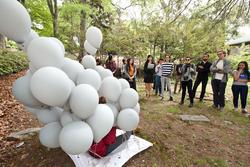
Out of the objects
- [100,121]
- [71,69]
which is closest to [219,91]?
[100,121]

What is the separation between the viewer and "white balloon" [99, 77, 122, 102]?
290cm

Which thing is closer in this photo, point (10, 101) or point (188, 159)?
point (188, 159)

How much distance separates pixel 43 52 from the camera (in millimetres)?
2082

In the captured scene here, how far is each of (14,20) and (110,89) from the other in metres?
1.40

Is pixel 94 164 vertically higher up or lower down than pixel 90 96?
lower down

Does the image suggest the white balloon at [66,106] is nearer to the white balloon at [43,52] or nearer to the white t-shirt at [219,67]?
the white balloon at [43,52]

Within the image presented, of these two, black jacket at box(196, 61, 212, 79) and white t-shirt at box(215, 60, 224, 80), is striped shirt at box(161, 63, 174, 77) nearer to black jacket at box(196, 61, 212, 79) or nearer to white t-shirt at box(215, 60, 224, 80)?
black jacket at box(196, 61, 212, 79)

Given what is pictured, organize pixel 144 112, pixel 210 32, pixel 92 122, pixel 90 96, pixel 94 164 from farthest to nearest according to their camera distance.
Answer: pixel 210 32 → pixel 144 112 → pixel 94 164 → pixel 92 122 → pixel 90 96

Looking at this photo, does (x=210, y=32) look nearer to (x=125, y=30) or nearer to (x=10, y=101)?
(x=10, y=101)

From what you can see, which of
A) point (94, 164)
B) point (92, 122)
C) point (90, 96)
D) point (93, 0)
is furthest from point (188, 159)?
point (93, 0)

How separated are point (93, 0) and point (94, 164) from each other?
41.1ft

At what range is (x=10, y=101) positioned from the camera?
20.2 ft

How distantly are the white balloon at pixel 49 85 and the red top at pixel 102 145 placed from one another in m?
1.35

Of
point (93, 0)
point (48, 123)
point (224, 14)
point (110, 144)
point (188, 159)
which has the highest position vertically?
point (93, 0)
